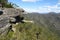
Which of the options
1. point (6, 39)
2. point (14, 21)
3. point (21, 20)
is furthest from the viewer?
point (21, 20)

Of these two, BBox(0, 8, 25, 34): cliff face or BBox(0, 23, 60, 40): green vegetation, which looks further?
BBox(0, 8, 25, 34): cliff face

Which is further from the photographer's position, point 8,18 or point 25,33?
point 8,18

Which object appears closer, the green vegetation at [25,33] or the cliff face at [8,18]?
the green vegetation at [25,33]

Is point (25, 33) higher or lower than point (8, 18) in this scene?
lower

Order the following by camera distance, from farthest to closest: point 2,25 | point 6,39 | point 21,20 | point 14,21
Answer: point 21,20 → point 14,21 → point 2,25 → point 6,39

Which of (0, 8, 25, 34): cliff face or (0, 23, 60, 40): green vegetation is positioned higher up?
(0, 8, 25, 34): cliff face

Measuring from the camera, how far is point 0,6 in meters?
16.3

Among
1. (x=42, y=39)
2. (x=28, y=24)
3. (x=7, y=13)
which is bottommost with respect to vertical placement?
(x=42, y=39)

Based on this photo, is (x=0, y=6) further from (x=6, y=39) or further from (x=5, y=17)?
(x=6, y=39)

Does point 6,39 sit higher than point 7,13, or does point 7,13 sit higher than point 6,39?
point 7,13

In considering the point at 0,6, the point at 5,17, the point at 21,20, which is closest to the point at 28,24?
the point at 21,20

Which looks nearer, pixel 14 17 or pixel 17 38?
pixel 17 38

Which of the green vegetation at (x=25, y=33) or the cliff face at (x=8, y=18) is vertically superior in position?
the cliff face at (x=8, y=18)

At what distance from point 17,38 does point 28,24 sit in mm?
2139
